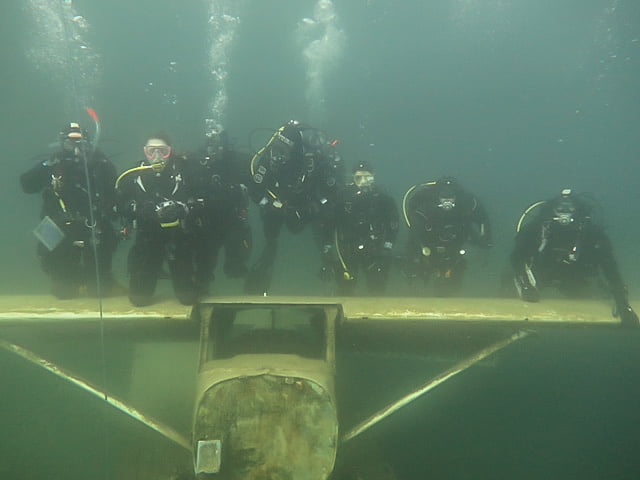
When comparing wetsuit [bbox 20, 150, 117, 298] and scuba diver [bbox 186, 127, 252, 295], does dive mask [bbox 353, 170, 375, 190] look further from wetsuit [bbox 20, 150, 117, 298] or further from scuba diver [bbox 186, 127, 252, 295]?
wetsuit [bbox 20, 150, 117, 298]

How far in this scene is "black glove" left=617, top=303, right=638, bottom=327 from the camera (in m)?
4.64

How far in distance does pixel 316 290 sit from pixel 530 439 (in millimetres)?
9593

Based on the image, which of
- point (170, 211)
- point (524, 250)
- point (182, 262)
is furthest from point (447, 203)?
point (170, 211)

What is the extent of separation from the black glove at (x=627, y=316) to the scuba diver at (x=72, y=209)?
18.7ft

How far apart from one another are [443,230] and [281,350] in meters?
3.53

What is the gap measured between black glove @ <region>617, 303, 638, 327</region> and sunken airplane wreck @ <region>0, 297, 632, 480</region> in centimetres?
9

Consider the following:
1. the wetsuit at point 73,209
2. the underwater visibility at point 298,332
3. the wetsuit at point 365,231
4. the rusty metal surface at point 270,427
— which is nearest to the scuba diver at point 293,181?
the underwater visibility at point 298,332

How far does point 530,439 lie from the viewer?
257 inches

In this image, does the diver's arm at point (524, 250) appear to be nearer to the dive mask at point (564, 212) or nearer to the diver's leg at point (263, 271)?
the dive mask at point (564, 212)

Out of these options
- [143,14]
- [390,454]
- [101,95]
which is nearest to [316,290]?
[390,454]

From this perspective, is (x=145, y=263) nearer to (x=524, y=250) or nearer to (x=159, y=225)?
(x=159, y=225)

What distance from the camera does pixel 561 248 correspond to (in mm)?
6102

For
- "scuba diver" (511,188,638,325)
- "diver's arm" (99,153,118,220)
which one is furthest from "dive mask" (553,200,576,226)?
"diver's arm" (99,153,118,220)

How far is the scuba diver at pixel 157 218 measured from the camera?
5.00m
